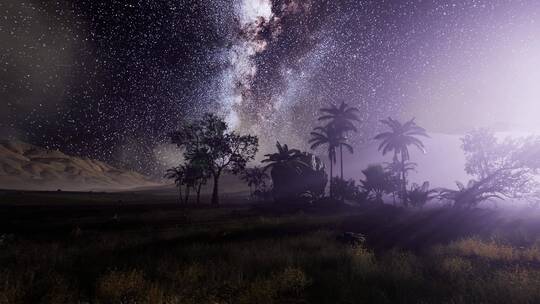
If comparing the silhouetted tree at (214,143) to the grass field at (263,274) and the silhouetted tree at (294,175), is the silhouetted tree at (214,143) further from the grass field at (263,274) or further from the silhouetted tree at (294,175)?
the grass field at (263,274)

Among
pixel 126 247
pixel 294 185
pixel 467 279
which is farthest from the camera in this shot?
pixel 294 185

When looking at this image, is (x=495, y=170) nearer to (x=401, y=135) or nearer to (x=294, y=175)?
(x=401, y=135)

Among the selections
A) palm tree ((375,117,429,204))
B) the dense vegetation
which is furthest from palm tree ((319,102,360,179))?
the dense vegetation

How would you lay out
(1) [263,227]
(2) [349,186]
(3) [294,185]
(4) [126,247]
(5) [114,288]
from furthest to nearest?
1. (2) [349,186]
2. (3) [294,185]
3. (1) [263,227]
4. (4) [126,247]
5. (5) [114,288]

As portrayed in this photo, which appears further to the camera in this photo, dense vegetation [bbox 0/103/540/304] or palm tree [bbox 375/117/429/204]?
palm tree [bbox 375/117/429/204]

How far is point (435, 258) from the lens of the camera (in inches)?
497

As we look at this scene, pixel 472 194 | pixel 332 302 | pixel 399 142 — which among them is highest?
pixel 399 142

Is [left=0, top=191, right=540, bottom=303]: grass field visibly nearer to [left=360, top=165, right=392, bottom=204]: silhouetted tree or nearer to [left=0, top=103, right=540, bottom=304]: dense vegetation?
[left=0, top=103, right=540, bottom=304]: dense vegetation

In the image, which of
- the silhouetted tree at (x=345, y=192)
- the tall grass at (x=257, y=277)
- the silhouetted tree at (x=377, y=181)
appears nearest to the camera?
the tall grass at (x=257, y=277)

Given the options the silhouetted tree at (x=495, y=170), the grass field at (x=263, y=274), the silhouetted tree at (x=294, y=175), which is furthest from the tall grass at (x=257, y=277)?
the silhouetted tree at (x=294, y=175)

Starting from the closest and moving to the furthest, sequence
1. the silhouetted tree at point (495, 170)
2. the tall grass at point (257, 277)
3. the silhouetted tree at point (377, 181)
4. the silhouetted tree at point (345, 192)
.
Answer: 1. the tall grass at point (257, 277)
2. the silhouetted tree at point (495, 170)
3. the silhouetted tree at point (345, 192)
4. the silhouetted tree at point (377, 181)

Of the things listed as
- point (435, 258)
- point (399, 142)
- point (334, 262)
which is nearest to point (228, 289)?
point (334, 262)

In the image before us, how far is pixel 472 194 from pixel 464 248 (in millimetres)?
23889

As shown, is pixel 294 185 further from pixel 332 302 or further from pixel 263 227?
pixel 332 302
